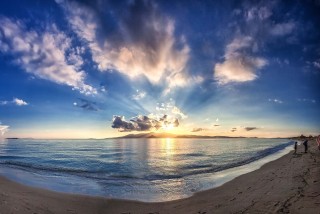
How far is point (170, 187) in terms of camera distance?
20016 millimetres

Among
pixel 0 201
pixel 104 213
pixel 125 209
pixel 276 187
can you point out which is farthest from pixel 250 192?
pixel 0 201

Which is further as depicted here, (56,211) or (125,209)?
(125,209)

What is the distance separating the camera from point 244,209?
11516mm

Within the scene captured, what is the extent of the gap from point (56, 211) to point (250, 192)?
11.5 m

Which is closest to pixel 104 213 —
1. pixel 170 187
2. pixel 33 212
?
pixel 33 212

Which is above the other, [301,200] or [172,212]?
[301,200]

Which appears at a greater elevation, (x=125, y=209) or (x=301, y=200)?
(x=301, y=200)

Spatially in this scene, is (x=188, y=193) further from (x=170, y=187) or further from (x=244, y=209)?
(x=244, y=209)

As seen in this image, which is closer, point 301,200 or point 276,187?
point 301,200

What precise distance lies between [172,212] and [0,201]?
29.7ft

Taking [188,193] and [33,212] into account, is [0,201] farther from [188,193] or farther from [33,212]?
[188,193]

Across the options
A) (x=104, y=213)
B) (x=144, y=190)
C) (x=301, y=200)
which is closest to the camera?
(x=301, y=200)

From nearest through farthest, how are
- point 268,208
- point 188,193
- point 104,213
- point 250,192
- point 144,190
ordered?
point 268,208, point 104,213, point 250,192, point 188,193, point 144,190

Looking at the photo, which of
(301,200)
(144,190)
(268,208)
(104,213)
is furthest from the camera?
(144,190)
